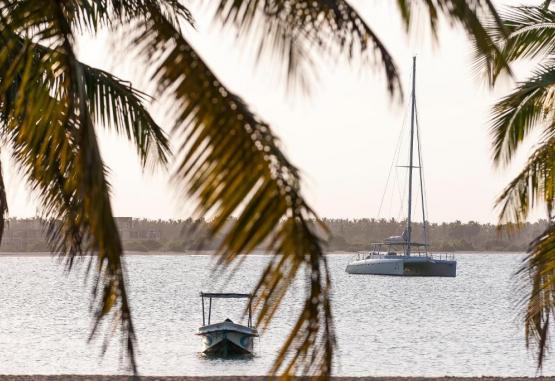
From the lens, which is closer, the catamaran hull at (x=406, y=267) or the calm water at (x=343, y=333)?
the calm water at (x=343, y=333)

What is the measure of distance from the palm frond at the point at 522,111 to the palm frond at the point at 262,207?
9.06m

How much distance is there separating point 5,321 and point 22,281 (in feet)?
228

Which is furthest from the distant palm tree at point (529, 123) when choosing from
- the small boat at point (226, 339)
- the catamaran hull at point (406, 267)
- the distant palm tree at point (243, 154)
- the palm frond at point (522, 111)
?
the catamaran hull at point (406, 267)

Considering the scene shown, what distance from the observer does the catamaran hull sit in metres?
96.0

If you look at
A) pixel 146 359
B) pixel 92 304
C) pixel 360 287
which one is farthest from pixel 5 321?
pixel 92 304

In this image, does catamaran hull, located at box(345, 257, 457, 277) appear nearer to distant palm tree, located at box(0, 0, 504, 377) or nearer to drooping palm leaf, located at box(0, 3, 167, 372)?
drooping palm leaf, located at box(0, 3, 167, 372)

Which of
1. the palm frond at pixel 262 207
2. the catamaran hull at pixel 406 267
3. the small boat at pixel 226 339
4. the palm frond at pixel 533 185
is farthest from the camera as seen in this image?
the catamaran hull at pixel 406 267

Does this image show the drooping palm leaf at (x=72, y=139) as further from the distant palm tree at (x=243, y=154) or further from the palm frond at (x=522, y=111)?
the palm frond at (x=522, y=111)

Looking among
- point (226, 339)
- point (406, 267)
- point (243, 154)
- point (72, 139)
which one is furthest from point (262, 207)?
point (406, 267)

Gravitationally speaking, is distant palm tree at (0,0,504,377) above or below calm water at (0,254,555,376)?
above

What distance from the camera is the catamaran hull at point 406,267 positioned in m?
96.0

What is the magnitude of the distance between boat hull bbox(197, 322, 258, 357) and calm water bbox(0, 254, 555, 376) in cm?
58

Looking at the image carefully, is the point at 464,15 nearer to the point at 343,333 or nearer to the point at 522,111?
the point at 522,111

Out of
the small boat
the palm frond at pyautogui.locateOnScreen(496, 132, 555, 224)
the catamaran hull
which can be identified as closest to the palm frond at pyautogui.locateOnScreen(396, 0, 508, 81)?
the palm frond at pyautogui.locateOnScreen(496, 132, 555, 224)
